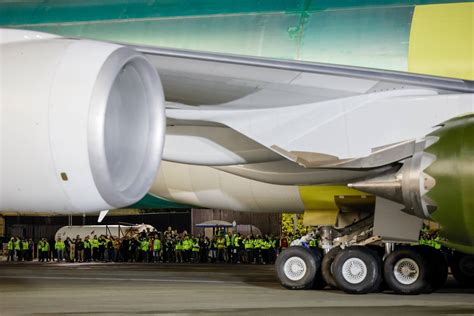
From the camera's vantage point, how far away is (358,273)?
14.2 meters

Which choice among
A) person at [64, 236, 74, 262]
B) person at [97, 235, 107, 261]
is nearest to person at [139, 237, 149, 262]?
person at [97, 235, 107, 261]

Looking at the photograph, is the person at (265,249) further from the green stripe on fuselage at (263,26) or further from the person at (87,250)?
the green stripe on fuselage at (263,26)

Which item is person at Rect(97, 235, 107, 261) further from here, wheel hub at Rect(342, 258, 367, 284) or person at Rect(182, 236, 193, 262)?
wheel hub at Rect(342, 258, 367, 284)

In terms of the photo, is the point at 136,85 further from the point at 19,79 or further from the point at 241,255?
the point at 241,255

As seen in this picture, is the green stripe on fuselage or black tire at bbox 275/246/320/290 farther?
black tire at bbox 275/246/320/290

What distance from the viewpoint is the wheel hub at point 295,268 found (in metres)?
15.0

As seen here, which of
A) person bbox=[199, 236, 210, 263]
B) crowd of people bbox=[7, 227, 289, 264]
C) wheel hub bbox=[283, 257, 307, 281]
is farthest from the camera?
person bbox=[199, 236, 210, 263]

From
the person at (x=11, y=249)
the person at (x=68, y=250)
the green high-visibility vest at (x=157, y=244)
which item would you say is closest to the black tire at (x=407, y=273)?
the green high-visibility vest at (x=157, y=244)

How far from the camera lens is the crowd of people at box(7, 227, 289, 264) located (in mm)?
30594

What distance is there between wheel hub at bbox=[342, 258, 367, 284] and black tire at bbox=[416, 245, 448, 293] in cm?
88

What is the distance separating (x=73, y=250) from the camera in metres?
35.6

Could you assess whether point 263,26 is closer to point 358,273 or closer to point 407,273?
point 358,273

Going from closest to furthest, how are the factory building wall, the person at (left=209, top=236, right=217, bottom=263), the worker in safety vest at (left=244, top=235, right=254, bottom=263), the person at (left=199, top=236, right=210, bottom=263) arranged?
the worker in safety vest at (left=244, top=235, right=254, bottom=263) < the person at (left=209, top=236, right=217, bottom=263) < the person at (left=199, top=236, right=210, bottom=263) < the factory building wall

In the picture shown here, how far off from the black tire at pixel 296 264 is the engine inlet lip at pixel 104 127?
25.6ft
